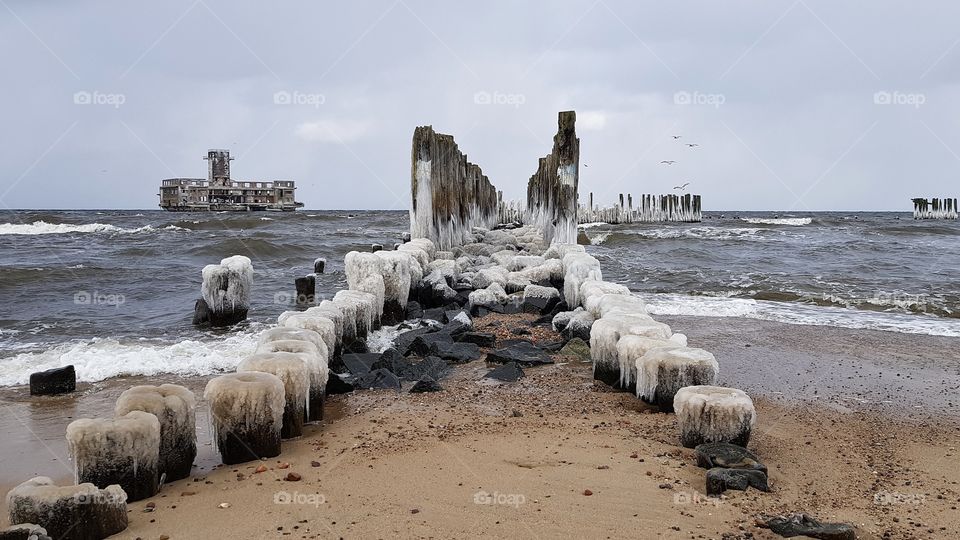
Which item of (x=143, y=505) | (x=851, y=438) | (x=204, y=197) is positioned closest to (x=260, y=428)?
(x=143, y=505)

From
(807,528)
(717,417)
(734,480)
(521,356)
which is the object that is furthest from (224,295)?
(807,528)

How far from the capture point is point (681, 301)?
13977 millimetres

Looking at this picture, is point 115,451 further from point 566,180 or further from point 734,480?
point 566,180

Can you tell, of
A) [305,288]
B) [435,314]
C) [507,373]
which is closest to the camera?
[507,373]

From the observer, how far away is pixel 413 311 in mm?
10633

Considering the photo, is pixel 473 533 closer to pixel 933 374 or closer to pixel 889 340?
pixel 933 374

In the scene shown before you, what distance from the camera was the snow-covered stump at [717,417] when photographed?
188 inches

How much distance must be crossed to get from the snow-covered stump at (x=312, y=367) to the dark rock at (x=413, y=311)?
4565 millimetres

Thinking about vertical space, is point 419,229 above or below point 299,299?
above

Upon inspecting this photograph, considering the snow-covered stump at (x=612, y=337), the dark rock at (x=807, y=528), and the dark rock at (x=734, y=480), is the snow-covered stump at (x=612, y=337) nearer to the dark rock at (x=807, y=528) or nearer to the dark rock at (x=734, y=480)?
the dark rock at (x=734, y=480)

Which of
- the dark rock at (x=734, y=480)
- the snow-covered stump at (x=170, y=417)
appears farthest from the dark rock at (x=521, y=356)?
the snow-covered stump at (x=170, y=417)

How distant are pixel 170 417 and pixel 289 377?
87 cm

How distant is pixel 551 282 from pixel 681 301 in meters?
2.98

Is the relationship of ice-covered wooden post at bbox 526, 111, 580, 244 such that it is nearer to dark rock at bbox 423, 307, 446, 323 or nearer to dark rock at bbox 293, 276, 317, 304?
dark rock at bbox 293, 276, 317, 304
